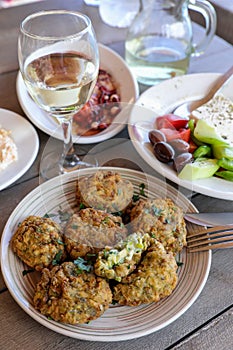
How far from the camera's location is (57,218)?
886 millimetres

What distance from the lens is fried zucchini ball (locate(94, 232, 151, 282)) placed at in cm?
72

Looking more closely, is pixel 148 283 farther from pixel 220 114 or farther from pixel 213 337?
pixel 220 114

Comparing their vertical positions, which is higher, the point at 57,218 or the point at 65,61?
the point at 65,61

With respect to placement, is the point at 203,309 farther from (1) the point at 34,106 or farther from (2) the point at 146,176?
(1) the point at 34,106

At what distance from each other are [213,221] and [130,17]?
1098 mm

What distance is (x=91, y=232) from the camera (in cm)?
79

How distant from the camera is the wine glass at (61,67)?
3.08 ft

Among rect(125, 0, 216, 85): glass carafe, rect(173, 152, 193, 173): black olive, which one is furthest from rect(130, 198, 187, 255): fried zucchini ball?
rect(125, 0, 216, 85): glass carafe

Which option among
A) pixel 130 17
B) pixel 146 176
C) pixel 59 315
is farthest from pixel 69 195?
pixel 130 17

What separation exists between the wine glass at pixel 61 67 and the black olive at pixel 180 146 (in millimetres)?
226

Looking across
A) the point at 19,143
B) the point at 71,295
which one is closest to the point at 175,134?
the point at 19,143

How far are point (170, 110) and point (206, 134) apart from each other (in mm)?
207

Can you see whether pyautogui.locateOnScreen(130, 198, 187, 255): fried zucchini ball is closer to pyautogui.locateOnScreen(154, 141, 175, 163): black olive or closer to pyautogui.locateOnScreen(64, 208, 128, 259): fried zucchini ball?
pyautogui.locateOnScreen(64, 208, 128, 259): fried zucchini ball

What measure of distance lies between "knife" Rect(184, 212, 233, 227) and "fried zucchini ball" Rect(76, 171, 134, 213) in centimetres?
13
